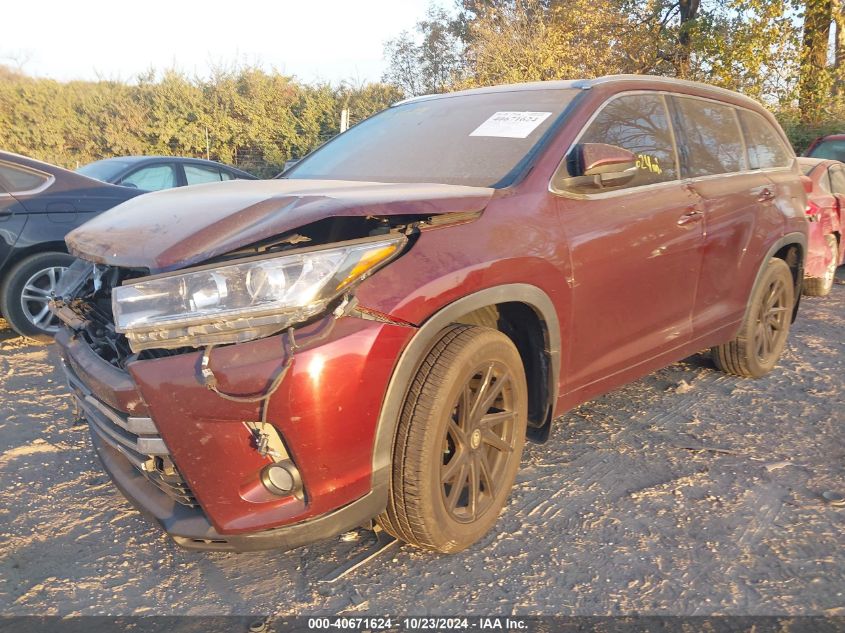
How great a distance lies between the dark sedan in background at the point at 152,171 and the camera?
7550mm

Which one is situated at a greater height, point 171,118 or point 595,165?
point 171,118

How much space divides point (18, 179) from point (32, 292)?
0.87m

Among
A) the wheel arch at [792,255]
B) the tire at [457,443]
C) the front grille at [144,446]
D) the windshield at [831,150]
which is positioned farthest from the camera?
the windshield at [831,150]

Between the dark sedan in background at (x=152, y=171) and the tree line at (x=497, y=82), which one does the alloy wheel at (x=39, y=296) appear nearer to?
the dark sedan in background at (x=152, y=171)

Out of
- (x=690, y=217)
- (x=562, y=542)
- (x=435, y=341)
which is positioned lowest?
(x=562, y=542)

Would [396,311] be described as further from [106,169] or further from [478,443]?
[106,169]

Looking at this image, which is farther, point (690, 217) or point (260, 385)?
point (690, 217)

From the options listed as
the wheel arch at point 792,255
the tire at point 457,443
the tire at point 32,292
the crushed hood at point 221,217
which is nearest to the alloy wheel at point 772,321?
the wheel arch at point 792,255

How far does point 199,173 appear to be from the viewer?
8.28m

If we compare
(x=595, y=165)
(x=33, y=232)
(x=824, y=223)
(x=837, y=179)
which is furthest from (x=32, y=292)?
(x=837, y=179)

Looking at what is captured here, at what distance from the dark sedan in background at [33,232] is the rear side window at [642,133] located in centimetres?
415

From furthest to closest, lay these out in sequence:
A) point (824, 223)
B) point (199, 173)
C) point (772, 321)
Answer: point (199, 173) < point (824, 223) < point (772, 321)

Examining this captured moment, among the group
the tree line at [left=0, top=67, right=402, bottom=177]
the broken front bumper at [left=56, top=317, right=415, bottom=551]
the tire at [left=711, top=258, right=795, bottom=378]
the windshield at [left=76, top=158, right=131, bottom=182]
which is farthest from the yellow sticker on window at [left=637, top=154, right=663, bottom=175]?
the tree line at [left=0, top=67, right=402, bottom=177]

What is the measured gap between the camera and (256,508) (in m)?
2.01
